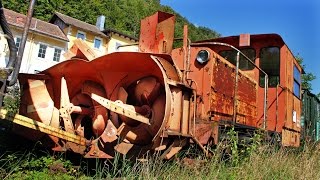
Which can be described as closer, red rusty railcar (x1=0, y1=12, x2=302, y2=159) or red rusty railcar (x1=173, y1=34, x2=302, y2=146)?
red rusty railcar (x1=0, y1=12, x2=302, y2=159)

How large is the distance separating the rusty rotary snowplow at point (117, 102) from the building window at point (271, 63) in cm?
392

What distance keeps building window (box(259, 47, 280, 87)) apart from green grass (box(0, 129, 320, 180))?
2.60 metres

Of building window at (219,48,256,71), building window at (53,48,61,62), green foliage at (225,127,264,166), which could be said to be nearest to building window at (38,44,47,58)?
building window at (53,48,61,62)

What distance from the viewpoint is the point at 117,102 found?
4.11m

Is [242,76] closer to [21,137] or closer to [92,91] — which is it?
[92,91]

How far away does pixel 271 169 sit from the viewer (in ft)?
15.5

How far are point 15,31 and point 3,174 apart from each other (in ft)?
101

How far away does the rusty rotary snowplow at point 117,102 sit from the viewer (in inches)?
156

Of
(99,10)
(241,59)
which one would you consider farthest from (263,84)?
(99,10)

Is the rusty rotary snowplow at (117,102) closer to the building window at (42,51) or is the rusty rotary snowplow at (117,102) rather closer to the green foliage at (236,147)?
the green foliage at (236,147)

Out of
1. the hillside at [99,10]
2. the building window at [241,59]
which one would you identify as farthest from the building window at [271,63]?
the hillside at [99,10]

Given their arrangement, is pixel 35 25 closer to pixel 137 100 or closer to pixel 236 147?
pixel 137 100

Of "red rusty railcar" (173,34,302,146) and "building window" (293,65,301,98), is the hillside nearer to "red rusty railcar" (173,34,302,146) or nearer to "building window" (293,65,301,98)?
"building window" (293,65,301,98)

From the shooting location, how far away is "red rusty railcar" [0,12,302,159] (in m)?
4.02
